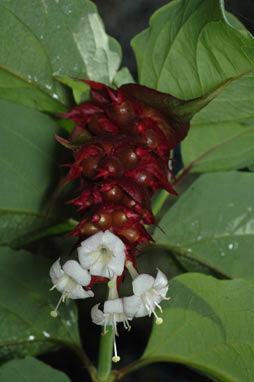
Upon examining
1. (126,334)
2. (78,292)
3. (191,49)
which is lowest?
(126,334)

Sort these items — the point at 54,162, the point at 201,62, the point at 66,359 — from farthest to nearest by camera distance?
the point at 66,359
the point at 54,162
the point at 201,62

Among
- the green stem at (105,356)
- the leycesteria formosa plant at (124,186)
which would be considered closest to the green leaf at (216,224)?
the leycesteria formosa plant at (124,186)

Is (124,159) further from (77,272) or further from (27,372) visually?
(27,372)

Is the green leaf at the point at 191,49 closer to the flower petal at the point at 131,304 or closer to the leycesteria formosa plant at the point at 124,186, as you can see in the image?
the leycesteria formosa plant at the point at 124,186

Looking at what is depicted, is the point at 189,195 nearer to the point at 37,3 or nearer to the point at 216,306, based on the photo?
the point at 216,306

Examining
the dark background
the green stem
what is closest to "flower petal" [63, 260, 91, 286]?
the green stem

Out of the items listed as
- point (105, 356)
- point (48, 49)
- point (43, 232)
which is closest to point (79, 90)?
point (48, 49)

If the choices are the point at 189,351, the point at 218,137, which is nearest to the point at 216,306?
the point at 189,351
